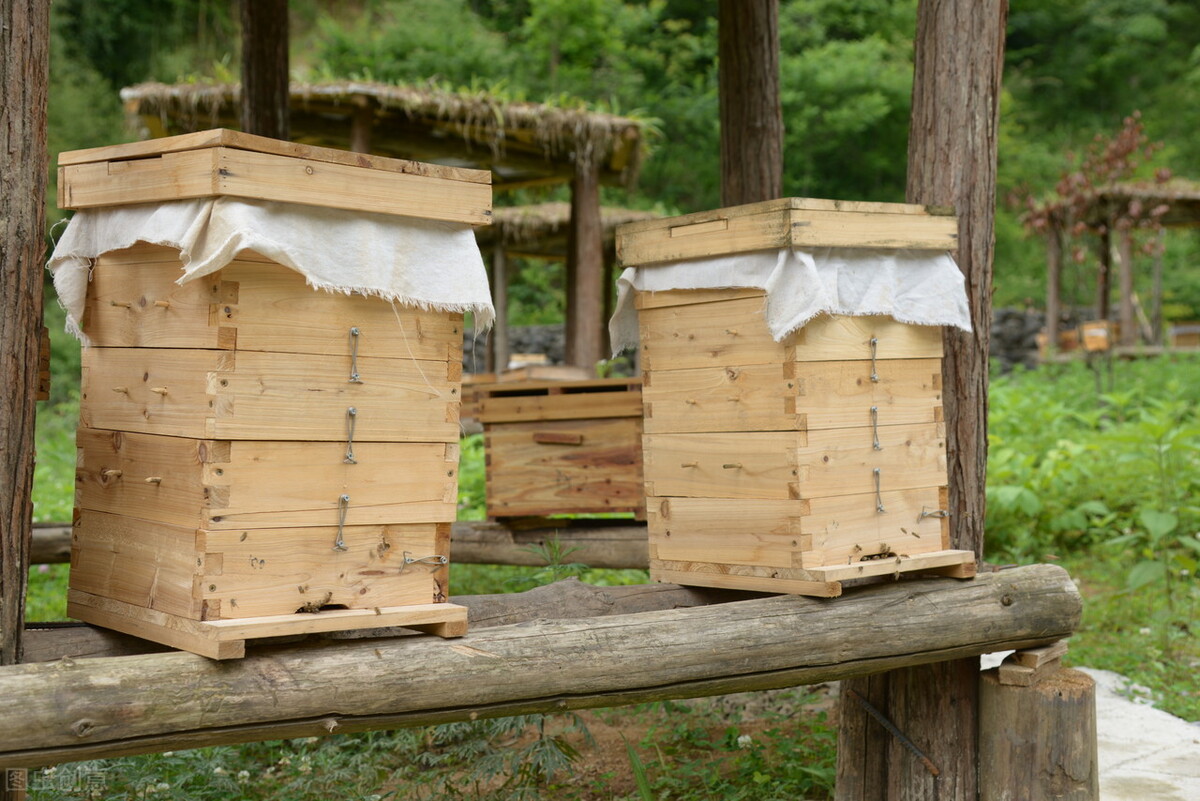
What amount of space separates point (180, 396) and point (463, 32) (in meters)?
19.4

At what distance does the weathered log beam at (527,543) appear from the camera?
5383 mm

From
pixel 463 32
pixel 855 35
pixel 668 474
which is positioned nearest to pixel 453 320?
pixel 668 474

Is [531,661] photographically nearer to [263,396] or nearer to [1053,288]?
[263,396]

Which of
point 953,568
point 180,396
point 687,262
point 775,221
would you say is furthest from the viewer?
point 953,568

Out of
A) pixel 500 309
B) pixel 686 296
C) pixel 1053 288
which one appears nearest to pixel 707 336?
pixel 686 296

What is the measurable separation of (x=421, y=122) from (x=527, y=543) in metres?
4.55

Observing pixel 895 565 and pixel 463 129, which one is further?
pixel 463 129

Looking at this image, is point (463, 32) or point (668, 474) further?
point (463, 32)

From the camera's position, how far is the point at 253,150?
2709 millimetres

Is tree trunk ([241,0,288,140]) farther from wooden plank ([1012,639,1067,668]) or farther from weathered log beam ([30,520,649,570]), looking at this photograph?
wooden plank ([1012,639,1067,668])

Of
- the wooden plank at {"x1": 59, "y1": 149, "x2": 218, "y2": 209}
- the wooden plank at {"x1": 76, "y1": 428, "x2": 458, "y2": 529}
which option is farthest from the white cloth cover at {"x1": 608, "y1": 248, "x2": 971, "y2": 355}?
the wooden plank at {"x1": 59, "y1": 149, "x2": 218, "y2": 209}

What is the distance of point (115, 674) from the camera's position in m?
2.56

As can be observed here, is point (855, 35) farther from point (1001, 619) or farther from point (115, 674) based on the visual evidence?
point (115, 674)

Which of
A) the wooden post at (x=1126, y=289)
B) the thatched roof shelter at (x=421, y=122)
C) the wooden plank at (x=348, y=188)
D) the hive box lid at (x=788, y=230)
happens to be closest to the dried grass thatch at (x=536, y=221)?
the thatched roof shelter at (x=421, y=122)
